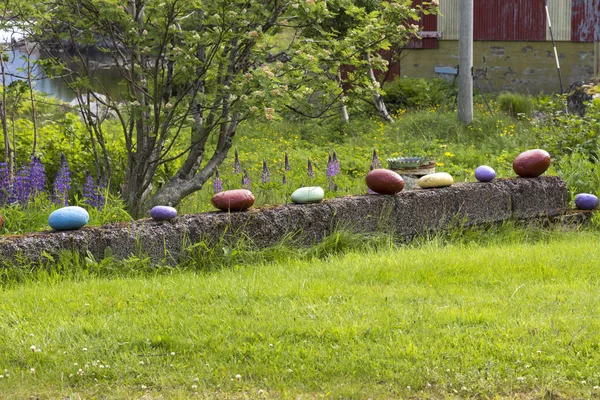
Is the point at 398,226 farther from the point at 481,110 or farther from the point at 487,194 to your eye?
the point at 481,110

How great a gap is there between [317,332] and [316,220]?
1.81 meters

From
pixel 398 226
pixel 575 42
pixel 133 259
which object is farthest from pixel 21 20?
pixel 575 42

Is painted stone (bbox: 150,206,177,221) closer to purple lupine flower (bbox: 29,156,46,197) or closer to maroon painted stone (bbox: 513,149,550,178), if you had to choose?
purple lupine flower (bbox: 29,156,46,197)

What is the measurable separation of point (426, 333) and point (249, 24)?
9.14 ft

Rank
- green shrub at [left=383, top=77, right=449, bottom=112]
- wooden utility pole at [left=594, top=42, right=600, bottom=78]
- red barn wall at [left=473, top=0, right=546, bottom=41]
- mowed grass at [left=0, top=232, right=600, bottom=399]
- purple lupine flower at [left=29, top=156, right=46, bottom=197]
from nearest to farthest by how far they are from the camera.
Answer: mowed grass at [left=0, top=232, right=600, bottom=399]
purple lupine flower at [left=29, top=156, right=46, bottom=197]
green shrub at [left=383, top=77, right=449, bottom=112]
wooden utility pole at [left=594, top=42, right=600, bottom=78]
red barn wall at [left=473, top=0, right=546, bottom=41]

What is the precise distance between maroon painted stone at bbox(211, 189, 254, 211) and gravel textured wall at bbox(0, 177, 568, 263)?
0.23 ft

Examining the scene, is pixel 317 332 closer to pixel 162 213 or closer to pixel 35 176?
pixel 162 213

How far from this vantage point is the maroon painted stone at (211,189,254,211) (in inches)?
212

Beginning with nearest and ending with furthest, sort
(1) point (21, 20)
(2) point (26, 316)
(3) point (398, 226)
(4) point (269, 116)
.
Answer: (2) point (26, 316) → (4) point (269, 116) → (3) point (398, 226) → (1) point (21, 20)

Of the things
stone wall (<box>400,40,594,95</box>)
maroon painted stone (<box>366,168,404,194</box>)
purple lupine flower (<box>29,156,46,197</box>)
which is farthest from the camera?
stone wall (<box>400,40,594,95</box>)

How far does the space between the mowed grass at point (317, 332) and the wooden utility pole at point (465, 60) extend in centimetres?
760

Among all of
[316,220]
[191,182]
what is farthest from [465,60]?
[316,220]

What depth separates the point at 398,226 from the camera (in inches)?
232

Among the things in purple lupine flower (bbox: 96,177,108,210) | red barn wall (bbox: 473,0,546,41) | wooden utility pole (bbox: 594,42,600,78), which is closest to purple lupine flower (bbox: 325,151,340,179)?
purple lupine flower (bbox: 96,177,108,210)
